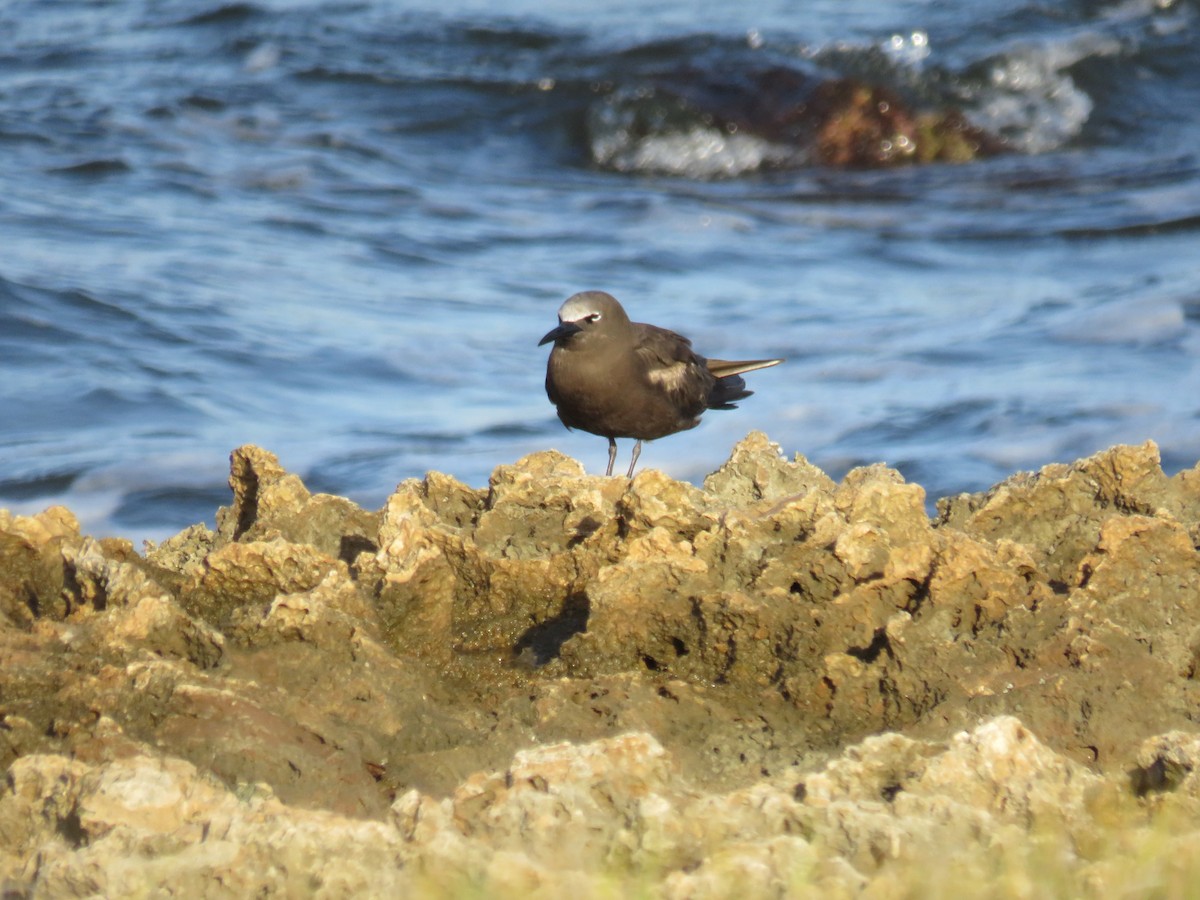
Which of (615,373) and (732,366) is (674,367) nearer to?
(615,373)

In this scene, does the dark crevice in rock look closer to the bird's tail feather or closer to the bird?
the bird

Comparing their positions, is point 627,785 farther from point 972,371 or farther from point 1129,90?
point 1129,90

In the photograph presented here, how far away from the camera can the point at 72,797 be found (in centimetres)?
261

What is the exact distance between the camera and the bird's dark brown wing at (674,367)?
679cm

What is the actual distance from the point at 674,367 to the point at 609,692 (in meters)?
3.92

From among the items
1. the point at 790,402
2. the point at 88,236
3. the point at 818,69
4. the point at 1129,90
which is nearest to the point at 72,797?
the point at 790,402

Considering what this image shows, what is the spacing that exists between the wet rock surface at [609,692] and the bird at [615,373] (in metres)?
2.13

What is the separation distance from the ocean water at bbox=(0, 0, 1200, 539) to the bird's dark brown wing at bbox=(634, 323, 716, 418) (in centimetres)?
169

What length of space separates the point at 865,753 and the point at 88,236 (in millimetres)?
10690

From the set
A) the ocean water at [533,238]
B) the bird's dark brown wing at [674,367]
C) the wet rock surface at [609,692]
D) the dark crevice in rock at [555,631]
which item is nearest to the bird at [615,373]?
the bird's dark brown wing at [674,367]

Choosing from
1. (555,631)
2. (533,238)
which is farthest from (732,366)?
(533,238)

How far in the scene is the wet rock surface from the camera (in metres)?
2.46

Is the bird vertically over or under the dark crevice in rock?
under

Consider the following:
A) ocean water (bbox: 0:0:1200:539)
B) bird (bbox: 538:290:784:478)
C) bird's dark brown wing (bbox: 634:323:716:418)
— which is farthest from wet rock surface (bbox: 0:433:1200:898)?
ocean water (bbox: 0:0:1200:539)
